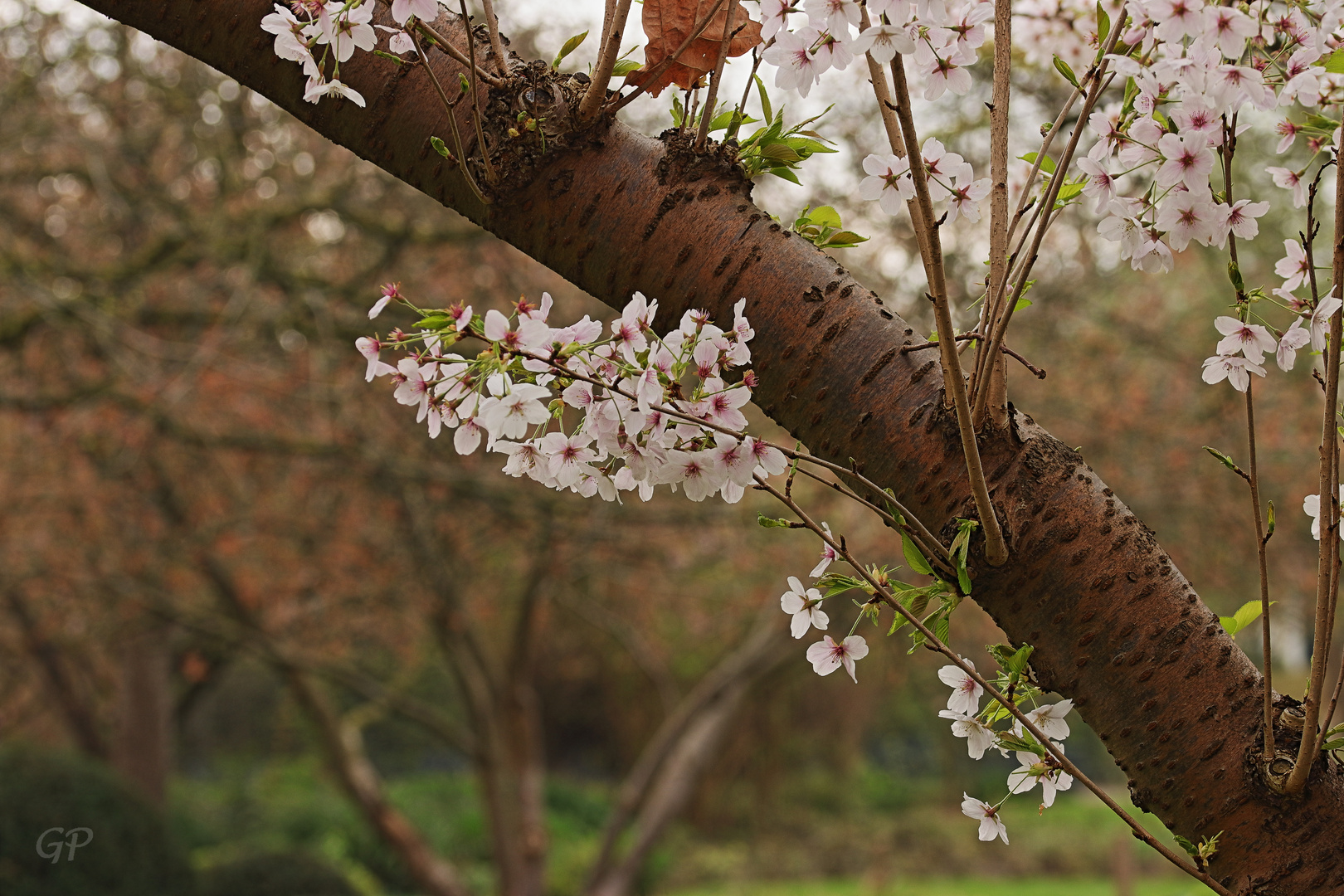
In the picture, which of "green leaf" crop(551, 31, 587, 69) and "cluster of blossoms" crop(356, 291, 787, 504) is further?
"green leaf" crop(551, 31, 587, 69)

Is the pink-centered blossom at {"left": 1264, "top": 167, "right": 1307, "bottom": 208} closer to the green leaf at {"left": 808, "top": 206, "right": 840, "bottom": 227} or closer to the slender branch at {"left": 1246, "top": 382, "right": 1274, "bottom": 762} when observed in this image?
the slender branch at {"left": 1246, "top": 382, "right": 1274, "bottom": 762}

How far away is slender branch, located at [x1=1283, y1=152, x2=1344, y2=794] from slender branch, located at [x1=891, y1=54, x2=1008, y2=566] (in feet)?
0.98

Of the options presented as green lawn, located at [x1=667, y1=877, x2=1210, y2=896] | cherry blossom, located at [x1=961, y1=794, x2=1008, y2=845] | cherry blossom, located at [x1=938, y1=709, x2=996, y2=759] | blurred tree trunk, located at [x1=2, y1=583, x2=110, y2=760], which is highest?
blurred tree trunk, located at [x1=2, y1=583, x2=110, y2=760]

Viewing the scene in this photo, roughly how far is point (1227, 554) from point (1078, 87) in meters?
6.87

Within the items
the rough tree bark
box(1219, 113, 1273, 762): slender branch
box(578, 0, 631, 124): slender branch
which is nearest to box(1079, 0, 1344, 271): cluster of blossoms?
box(1219, 113, 1273, 762): slender branch

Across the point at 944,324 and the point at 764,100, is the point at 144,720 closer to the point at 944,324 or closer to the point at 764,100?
the point at 764,100

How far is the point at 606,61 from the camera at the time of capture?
1014 millimetres

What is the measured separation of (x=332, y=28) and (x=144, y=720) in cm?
1001

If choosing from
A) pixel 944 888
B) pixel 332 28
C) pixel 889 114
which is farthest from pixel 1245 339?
pixel 944 888

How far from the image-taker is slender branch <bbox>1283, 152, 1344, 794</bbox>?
0.93m

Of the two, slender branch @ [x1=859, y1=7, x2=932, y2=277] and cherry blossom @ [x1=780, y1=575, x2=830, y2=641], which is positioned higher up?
slender branch @ [x1=859, y1=7, x2=932, y2=277]

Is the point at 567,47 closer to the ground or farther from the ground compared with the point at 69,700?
closer to the ground

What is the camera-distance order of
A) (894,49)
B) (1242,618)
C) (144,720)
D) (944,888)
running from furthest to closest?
1. (944,888)
2. (144,720)
3. (1242,618)
4. (894,49)

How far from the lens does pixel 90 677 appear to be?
11.0m
